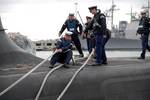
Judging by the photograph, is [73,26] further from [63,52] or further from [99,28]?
[63,52]

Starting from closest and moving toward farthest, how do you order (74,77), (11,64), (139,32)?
(74,77) → (11,64) → (139,32)

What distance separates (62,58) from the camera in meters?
12.6

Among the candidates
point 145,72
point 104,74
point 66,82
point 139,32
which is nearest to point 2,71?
point 66,82

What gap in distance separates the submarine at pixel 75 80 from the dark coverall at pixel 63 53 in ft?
0.91

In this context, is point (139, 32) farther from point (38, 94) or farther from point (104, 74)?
point (38, 94)

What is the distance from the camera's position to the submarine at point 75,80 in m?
11.1

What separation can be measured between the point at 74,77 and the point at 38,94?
1136mm

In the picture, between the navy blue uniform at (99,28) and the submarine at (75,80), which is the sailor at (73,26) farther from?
the navy blue uniform at (99,28)

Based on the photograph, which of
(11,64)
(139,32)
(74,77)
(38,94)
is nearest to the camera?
(38,94)

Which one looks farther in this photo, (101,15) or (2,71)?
(101,15)

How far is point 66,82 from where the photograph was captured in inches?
454

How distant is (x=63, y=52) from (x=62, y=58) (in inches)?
8.8

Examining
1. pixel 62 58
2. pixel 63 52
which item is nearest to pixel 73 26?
pixel 62 58

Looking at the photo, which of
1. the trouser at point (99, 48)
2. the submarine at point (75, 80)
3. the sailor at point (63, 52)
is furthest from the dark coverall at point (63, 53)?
the trouser at point (99, 48)
